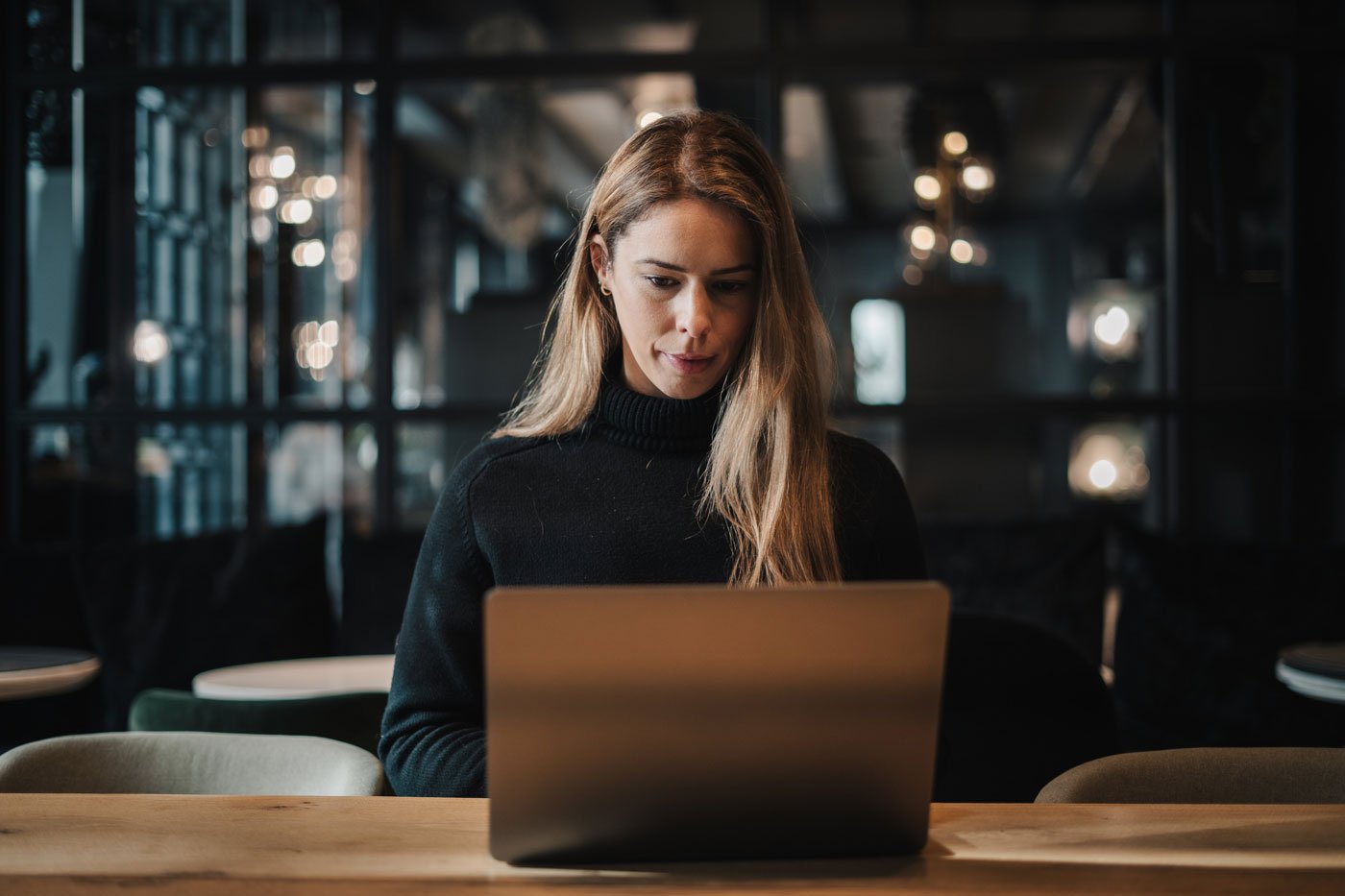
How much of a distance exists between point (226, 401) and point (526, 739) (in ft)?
11.6

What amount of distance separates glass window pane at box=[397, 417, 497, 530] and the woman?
2.55 m

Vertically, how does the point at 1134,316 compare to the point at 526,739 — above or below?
above

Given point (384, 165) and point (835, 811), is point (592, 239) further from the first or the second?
point (384, 165)

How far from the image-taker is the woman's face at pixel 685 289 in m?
1.38

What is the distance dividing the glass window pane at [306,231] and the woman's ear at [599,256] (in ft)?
8.41

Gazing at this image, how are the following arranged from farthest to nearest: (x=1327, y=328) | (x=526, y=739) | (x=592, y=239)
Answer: (x=1327, y=328) → (x=592, y=239) → (x=526, y=739)

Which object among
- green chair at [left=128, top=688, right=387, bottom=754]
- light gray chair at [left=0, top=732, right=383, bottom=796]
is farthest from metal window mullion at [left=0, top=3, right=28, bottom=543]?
light gray chair at [left=0, top=732, right=383, bottom=796]

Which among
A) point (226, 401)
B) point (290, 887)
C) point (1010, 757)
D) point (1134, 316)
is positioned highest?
point (1134, 316)

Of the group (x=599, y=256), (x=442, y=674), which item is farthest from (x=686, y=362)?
(x=442, y=674)

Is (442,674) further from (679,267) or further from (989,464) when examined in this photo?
(989,464)

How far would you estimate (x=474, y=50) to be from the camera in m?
4.02

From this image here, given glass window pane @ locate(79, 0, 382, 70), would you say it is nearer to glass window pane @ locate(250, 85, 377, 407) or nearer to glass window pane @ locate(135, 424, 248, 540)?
glass window pane @ locate(250, 85, 377, 407)

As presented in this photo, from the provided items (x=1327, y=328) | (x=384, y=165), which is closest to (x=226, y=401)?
(x=384, y=165)

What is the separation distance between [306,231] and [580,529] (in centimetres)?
322
